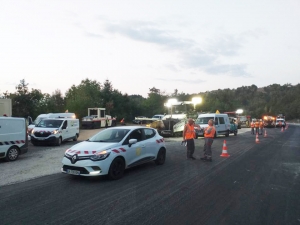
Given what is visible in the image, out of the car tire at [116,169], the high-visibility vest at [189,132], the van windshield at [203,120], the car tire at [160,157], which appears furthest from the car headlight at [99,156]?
the van windshield at [203,120]

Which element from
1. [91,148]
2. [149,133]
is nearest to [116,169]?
[91,148]

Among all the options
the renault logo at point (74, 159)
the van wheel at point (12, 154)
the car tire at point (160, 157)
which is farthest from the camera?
the van wheel at point (12, 154)

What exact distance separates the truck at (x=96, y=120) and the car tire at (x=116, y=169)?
2683cm

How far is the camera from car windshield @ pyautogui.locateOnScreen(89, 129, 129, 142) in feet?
28.2

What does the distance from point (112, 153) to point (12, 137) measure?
20.2 feet

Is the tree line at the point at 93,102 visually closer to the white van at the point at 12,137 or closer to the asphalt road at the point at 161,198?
the white van at the point at 12,137

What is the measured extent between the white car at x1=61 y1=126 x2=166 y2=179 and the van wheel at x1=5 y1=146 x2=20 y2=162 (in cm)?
473

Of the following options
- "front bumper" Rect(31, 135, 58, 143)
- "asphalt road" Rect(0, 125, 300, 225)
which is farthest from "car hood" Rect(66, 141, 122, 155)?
"front bumper" Rect(31, 135, 58, 143)

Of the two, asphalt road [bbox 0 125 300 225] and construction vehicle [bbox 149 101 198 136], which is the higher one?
construction vehicle [bbox 149 101 198 136]

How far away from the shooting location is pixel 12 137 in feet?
38.0

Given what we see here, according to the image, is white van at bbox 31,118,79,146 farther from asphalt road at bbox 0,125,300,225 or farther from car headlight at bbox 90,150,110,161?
car headlight at bbox 90,150,110,161

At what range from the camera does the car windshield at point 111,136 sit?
8594 millimetres

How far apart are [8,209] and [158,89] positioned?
272 ft

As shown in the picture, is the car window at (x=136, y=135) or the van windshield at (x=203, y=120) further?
the van windshield at (x=203, y=120)
